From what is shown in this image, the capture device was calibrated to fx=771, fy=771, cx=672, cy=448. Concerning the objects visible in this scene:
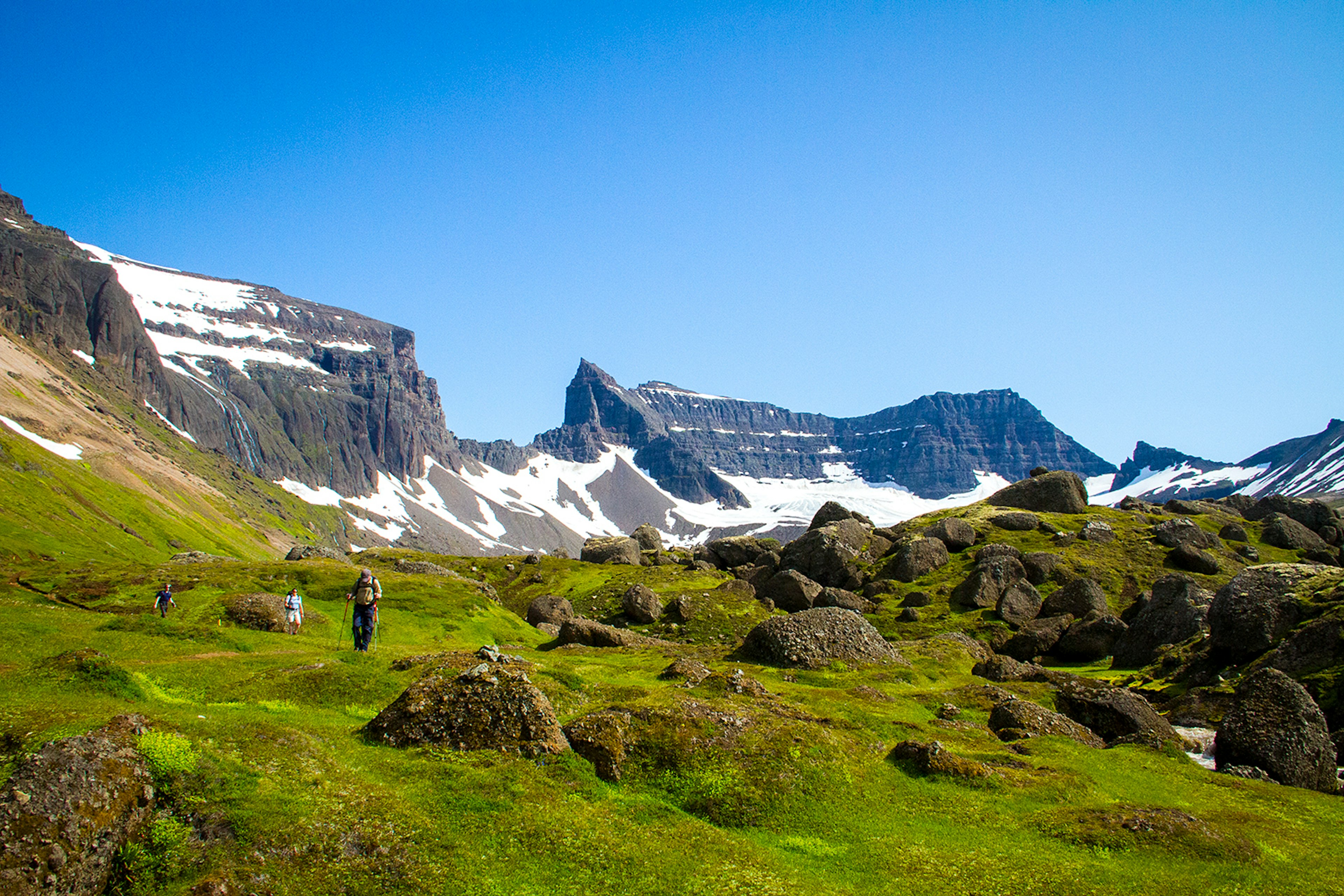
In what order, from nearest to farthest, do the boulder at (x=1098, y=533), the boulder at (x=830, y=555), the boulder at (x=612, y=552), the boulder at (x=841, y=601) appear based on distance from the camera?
1. the boulder at (x=841, y=601)
2. the boulder at (x=830, y=555)
3. the boulder at (x=1098, y=533)
4. the boulder at (x=612, y=552)

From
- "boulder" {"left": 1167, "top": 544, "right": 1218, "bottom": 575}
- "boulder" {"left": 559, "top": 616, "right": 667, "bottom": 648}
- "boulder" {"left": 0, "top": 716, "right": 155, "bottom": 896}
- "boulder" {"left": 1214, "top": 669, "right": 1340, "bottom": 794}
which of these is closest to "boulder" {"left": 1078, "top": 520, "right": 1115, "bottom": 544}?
"boulder" {"left": 1167, "top": 544, "right": 1218, "bottom": 575}

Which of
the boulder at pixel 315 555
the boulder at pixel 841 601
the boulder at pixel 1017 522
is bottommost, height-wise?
the boulder at pixel 841 601

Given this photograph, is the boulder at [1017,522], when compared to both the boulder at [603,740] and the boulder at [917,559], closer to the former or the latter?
the boulder at [917,559]

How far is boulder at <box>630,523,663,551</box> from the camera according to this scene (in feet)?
407

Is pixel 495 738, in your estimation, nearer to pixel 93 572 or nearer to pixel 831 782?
pixel 831 782

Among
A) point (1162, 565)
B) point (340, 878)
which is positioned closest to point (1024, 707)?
point (340, 878)

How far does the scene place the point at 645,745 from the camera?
23.0 meters

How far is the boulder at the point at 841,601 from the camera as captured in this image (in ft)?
255

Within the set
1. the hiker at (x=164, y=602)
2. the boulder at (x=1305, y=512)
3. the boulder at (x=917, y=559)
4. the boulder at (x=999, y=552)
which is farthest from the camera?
the boulder at (x=1305, y=512)

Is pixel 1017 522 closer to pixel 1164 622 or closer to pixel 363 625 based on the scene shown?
pixel 1164 622

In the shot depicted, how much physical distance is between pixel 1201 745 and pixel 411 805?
32.9 meters

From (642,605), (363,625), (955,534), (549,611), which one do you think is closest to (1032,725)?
(363,625)

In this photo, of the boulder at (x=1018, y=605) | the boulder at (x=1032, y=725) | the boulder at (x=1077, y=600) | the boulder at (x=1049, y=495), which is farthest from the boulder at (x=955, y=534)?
the boulder at (x=1032, y=725)

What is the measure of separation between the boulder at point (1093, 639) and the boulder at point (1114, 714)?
31284mm
